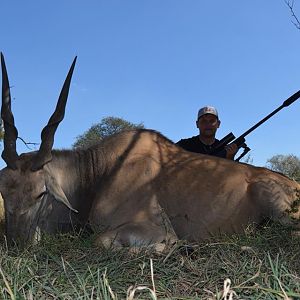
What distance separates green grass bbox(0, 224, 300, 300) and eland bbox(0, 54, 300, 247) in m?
0.47

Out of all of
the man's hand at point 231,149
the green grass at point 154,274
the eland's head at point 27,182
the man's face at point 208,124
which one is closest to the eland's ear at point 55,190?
the eland's head at point 27,182

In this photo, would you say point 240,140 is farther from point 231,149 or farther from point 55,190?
point 55,190

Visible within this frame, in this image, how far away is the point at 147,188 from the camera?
4125 millimetres

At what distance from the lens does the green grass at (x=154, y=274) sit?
6.32 ft

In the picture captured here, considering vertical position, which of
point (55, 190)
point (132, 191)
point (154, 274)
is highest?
point (55, 190)

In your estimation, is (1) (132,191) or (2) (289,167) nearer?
(1) (132,191)

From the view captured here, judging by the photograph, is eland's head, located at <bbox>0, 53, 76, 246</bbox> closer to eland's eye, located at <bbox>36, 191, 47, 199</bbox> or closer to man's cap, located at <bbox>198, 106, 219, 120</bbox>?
eland's eye, located at <bbox>36, 191, 47, 199</bbox>

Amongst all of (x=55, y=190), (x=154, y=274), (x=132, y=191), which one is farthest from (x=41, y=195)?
(x=154, y=274)

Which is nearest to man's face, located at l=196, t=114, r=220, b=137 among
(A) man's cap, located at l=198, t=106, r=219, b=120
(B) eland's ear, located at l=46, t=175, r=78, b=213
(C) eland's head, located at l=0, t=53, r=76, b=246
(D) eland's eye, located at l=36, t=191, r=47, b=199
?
(A) man's cap, located at l=198, t=106, r=219, b=120

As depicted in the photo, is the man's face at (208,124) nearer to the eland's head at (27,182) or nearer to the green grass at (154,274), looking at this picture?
the eland's head at (27,182)

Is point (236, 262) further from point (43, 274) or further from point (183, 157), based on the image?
point (183, 157)

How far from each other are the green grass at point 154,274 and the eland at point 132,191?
467 mm

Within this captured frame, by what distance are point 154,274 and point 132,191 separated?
5.60ft

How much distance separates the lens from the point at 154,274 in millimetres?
2393
